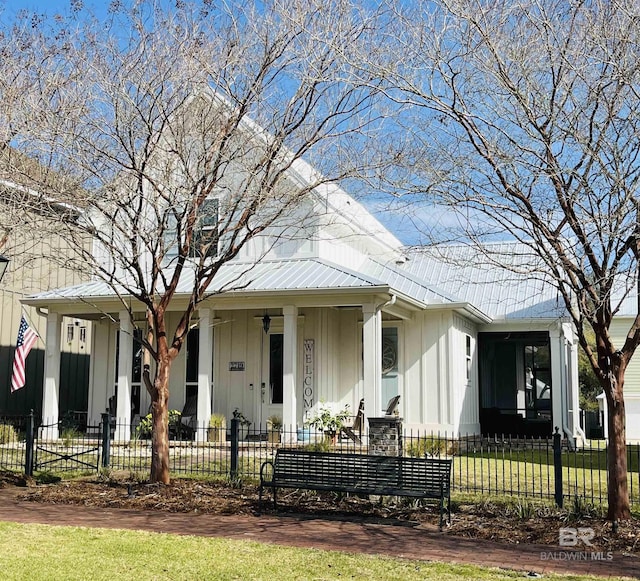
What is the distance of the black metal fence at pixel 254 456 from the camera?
11867 millimetres

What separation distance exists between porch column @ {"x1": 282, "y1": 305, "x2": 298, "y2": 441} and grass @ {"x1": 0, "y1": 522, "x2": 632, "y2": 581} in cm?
809

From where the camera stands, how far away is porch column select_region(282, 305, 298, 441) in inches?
658

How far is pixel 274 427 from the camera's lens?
17.6 meters

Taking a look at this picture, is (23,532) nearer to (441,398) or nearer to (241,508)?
(241,508)

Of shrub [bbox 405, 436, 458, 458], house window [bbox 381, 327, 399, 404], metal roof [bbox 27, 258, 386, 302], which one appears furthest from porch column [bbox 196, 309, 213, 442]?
shrub [bbox 405, 436, 458, 458]

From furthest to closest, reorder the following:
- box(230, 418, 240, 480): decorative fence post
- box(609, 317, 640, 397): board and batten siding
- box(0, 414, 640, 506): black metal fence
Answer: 1. box(609, 317, 640, 397): board and batten siding
2. box(230, 418, 240, 480): decorative fence post
3. box(0, 414, 640, 506): black metal fence

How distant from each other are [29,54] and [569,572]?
11.0 m

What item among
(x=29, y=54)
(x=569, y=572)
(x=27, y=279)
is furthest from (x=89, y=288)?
(x=569, y=572)

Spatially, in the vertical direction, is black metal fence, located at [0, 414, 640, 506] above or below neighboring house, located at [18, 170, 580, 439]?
below

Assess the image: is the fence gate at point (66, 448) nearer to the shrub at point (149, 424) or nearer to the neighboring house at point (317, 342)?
Result: the neighboring house at point (317, 342)

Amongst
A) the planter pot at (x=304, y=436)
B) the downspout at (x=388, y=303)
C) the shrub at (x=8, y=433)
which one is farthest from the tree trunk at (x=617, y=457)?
the shrub at (x=8, y=433)

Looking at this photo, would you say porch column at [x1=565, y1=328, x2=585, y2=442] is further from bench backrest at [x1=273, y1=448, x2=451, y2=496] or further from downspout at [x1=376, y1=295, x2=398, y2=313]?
bench backrest at [x1=273, y1=448, x2=451, y2=496]
